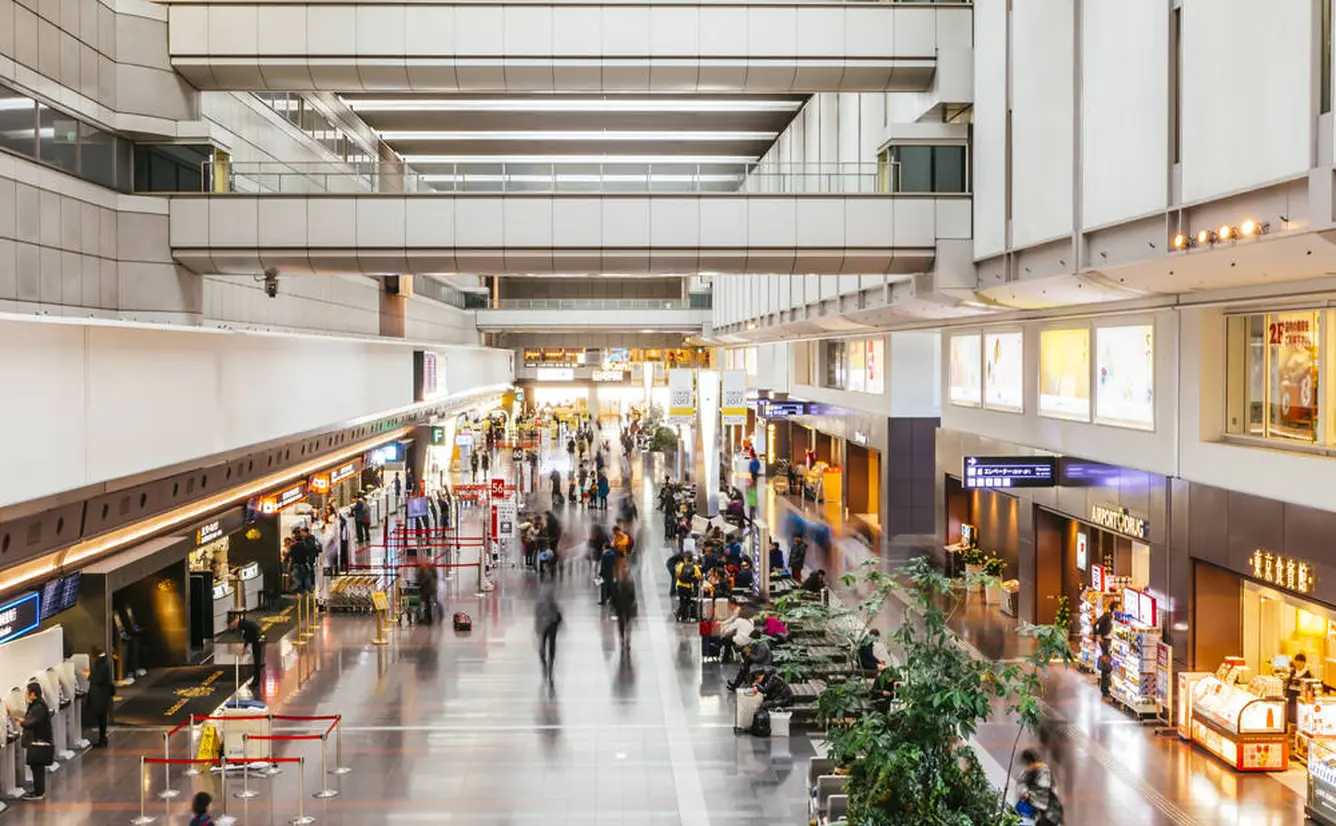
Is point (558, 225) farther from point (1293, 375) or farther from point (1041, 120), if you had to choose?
point (1293, 375)

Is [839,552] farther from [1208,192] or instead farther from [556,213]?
[1208,192]

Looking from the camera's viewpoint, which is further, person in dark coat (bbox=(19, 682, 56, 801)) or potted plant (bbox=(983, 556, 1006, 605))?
potted plant (bbox=(983, 556, 1006, 605))

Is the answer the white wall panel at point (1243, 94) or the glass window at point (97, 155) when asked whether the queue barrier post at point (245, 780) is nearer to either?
the glass window at point (97, 155)

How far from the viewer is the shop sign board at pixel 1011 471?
51.2 feet

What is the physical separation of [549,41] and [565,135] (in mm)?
16523

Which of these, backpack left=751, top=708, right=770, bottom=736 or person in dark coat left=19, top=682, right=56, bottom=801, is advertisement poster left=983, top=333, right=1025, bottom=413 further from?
person in dark coat left=19, top=682, right=56, bottom=801

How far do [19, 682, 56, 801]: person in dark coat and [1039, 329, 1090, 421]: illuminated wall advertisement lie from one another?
43.0ft

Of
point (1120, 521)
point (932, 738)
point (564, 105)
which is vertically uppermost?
point (564, 105)

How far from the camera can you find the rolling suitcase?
13055 millimetres

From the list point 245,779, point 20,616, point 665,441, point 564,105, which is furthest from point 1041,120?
point 665,441

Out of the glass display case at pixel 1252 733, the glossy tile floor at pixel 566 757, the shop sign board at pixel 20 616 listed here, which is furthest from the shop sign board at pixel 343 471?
the glass display case at pixel 1252 733

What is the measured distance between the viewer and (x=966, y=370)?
2119 centimetres

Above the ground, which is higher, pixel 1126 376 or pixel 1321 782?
pixel 1126 376

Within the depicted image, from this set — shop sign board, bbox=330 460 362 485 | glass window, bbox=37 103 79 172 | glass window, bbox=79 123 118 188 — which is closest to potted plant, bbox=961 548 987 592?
shop sign board, bbox=330 460 362 485
